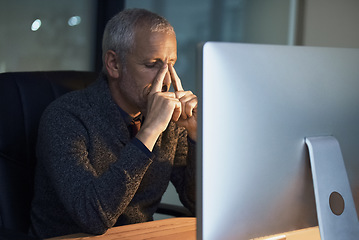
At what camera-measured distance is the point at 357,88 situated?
85 cm

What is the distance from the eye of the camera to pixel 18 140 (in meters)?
1.49

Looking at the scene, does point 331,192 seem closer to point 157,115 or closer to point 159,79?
point 157,115

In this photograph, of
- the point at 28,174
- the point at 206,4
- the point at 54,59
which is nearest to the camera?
the point at 28,174

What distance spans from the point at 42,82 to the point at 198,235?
1.05 metres

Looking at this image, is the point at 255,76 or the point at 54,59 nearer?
the point at 255,76

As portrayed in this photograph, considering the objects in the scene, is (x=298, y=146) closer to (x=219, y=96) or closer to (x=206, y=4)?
(x=219, y=96)

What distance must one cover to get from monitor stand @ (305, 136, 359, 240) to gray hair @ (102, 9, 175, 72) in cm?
90

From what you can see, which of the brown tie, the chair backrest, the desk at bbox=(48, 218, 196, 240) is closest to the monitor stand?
the desk at bbox=(48, 218, 196, 240)

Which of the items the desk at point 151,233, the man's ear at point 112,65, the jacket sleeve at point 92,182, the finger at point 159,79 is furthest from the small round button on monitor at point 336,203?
the man's ear at point 112,65

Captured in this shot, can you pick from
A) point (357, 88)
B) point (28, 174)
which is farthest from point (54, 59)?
point (357, 88)

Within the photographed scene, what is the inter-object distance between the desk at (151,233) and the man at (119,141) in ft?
0.10

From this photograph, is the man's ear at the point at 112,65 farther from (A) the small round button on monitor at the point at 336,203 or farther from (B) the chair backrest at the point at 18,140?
(A) the small round button on monitor at the point at 336,203

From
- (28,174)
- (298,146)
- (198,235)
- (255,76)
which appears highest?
(255,76)

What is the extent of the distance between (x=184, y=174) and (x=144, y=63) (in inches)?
17.6
